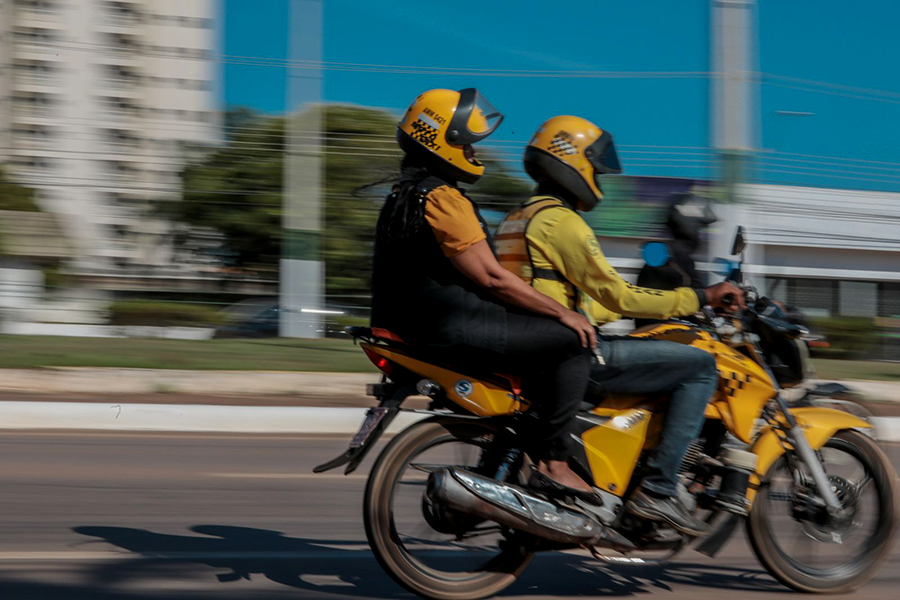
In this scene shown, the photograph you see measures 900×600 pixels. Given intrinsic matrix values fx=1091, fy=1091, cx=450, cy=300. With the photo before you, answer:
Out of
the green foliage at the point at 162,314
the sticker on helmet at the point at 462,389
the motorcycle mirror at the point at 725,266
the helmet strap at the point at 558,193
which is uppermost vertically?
the helmet strap at the point at 558,193

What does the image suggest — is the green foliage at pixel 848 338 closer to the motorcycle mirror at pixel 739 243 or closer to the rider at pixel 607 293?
the motorcycle mirror at pixel 739 243

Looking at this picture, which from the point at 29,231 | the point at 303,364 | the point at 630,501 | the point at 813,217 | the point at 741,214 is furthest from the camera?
the point at 813,217

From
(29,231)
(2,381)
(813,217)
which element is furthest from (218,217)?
(813,217)

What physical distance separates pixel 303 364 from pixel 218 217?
6.55 meters

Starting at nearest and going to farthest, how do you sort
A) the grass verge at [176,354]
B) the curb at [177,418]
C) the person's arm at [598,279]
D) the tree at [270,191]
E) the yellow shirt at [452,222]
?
the yellow shirt at [452,222]
the person's arm at [598,279]
the curb at [177,418]
the grass verge at [176,354]
the tree at [270,191]

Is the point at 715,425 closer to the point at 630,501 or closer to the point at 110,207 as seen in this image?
the point at 630,501

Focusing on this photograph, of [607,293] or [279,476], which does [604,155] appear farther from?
[279,476]

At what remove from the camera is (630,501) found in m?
3.90

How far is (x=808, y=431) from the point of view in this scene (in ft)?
13.7

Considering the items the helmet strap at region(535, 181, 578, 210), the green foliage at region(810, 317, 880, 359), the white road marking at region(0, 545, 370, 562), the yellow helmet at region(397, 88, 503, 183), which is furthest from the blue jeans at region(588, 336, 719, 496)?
the green foliage at region(810, 317, 880, 359)

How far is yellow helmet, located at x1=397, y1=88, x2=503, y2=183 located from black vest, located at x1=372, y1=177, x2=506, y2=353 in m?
0.11

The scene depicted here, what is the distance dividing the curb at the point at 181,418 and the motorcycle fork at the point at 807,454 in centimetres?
561

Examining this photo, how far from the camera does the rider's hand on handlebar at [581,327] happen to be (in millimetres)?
3680

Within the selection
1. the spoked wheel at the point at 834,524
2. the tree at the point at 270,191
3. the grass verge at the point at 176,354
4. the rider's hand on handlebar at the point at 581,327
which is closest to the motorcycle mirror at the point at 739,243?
the rider's hand on handlebar at the point at 581,327
